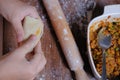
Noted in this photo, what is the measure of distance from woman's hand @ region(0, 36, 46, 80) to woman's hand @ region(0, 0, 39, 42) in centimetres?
9

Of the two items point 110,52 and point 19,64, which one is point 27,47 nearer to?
point 19,64

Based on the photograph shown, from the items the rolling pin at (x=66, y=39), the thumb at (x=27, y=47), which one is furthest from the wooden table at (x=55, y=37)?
the thumb at (x=27, y=47)

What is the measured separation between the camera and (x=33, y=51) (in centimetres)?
69

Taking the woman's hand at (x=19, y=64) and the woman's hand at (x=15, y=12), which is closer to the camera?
the woman's hand at (x=19, y=64)

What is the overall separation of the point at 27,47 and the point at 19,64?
0.15 ft

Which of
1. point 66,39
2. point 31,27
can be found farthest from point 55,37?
point 31,27

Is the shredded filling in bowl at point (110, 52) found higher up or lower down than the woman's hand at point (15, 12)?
lower down

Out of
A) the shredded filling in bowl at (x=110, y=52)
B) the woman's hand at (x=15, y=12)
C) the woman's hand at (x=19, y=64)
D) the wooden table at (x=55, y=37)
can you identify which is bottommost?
the shredded filling in bowl at (x=110, y=52)

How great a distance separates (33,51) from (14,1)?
0.17 m

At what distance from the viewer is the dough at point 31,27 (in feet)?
2.25

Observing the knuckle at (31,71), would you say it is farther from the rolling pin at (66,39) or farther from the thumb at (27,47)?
the rolling pin at (66,39)

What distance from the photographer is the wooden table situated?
0.79 metres

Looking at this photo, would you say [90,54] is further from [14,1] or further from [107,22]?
[14,1]

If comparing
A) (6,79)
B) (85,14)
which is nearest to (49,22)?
(85,14)
